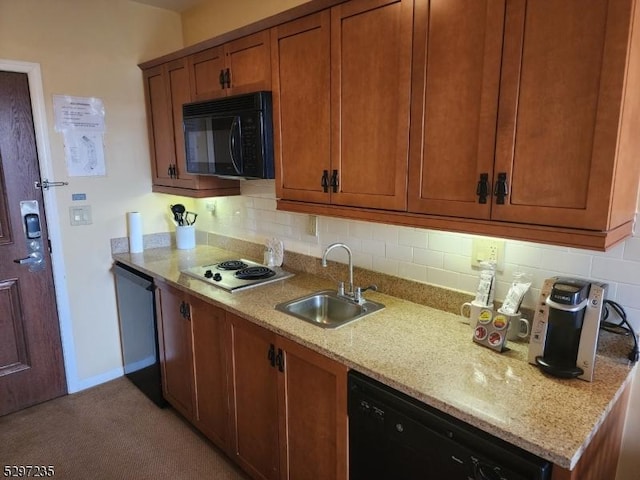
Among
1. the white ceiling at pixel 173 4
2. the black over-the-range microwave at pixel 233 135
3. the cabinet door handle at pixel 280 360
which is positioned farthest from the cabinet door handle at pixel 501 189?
the white ceiling at pixel 173 4

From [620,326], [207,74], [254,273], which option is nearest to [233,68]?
[207,74]

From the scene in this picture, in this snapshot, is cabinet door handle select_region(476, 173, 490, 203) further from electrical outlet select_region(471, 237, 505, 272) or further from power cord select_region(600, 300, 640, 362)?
power cord select_region(600, 300, 640, 362)

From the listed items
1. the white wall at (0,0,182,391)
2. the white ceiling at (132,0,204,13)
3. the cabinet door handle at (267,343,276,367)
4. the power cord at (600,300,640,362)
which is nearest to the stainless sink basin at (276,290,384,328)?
the cabinet door handle at (267,343,276,367)

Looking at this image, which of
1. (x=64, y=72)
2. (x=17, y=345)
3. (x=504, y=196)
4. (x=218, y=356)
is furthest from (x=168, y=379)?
(x=504, y=196)

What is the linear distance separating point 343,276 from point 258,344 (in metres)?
0.64

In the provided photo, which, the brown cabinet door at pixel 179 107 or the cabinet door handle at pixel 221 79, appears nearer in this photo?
the cabinet door handle at pixel 221 79

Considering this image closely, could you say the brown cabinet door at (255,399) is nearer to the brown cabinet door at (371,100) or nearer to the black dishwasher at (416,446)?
the black dishwasher at (416,446)

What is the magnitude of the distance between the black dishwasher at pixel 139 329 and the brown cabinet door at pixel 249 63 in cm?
130

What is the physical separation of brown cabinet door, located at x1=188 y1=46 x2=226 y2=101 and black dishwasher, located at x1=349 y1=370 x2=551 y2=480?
1733mm

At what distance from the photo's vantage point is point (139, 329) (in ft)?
9.21

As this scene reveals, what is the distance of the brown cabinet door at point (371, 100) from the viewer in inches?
59.6

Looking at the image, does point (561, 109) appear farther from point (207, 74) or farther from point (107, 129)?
point (107, 129)

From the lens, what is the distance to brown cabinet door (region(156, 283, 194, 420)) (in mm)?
2375

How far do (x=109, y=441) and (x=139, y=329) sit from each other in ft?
2.22
